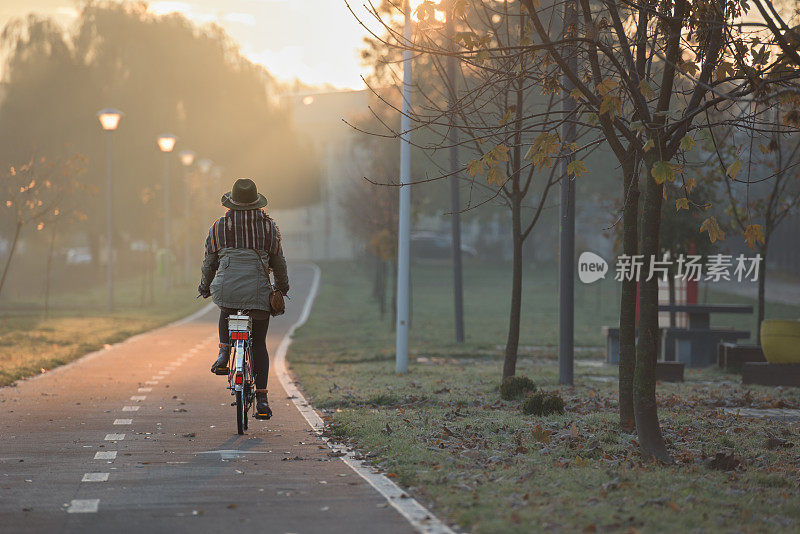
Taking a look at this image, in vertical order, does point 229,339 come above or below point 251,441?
above

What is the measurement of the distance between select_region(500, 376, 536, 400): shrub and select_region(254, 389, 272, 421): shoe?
350cm

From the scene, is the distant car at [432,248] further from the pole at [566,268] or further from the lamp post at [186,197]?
the pole at [566,268]

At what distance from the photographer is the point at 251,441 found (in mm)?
9164

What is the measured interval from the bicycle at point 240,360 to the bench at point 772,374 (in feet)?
26.6

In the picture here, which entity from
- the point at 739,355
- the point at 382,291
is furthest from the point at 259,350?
the point at 382,291

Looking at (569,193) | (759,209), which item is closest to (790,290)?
(759,209)

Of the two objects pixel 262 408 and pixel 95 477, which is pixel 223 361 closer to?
pixel 262 408

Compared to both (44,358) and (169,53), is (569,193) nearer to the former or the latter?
(44,358)

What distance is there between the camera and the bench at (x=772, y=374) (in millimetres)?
14766

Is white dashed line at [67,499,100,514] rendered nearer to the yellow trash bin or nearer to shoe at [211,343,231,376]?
shoe at [211,343,231,376]

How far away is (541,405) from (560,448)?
217cm

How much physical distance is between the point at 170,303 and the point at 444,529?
3367 cm

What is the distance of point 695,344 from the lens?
19.6m

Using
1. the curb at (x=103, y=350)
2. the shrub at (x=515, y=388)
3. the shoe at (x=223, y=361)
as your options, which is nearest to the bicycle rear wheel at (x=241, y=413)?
the shoe at (x=223, y=361)
